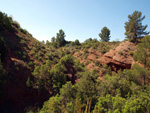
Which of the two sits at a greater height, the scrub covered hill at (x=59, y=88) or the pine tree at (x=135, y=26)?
the pine tree at (x=135, y=26)

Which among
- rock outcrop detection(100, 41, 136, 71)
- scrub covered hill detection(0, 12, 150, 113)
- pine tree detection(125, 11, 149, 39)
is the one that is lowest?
scrub covered hill detection(0, 12, 150, 113)

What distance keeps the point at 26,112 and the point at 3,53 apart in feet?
23.1

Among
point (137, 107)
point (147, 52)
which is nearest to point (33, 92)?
point (137, 107)

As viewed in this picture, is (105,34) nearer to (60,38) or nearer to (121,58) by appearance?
(60,38)

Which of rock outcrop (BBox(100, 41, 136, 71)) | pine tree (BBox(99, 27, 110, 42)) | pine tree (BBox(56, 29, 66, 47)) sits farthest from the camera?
pine tree (BBox(99, 27, 110, 42))

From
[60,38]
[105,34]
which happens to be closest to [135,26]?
[105,34]

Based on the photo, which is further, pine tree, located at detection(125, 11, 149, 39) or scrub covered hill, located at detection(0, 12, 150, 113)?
pine tree, located at detection(125, 11, 149, 39)

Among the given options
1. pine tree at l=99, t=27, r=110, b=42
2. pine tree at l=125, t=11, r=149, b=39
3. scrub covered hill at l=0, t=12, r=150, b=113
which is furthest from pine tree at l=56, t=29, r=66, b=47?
pine tree at l=125, t=11, r=149, b=39

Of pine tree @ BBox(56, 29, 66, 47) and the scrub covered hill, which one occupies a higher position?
pine tree @ BBox(56, 29, 66, 47)

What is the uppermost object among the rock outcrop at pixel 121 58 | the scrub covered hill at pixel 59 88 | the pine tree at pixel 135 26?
the pine tree at pixel 135 26

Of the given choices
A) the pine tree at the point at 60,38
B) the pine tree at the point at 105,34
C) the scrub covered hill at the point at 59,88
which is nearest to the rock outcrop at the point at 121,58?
the scrub covered hill at the point at 59,88

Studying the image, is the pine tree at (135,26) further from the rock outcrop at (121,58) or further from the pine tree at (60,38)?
the pine tree at (60,38)

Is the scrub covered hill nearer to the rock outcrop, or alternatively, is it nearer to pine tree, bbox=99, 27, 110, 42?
the rock outcrop

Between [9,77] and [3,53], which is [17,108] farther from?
[3,53]
